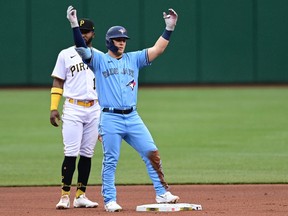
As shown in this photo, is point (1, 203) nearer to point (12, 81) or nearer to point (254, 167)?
point (254, 167)

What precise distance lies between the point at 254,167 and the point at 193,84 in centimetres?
1830

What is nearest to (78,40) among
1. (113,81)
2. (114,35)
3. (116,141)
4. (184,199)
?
(114,35)

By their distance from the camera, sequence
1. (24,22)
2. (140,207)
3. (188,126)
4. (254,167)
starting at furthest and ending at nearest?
(24,22) < (188,126) < (254,167) < (140,207)

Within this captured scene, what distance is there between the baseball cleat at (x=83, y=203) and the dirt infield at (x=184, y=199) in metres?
0.08

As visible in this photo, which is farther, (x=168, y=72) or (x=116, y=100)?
(x=168, y=72)

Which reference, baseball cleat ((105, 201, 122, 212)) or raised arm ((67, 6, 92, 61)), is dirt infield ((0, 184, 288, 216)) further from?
raised arm ((67, 6, 92, 61))

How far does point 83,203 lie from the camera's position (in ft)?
30.3

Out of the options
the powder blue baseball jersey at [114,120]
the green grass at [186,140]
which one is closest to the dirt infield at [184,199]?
the powder blue baseball jersey at [114,120]

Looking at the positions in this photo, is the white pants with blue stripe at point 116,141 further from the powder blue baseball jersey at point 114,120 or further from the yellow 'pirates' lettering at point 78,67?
the yellow 'pirates' lettering at point 78,67

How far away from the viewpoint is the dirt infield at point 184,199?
8.60 m

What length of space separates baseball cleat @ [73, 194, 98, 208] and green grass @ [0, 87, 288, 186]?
2.31 m

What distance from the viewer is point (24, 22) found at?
3025 centimetres

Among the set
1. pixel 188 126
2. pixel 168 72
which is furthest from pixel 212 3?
pixel 188 126

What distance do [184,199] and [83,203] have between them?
1.24 metres
